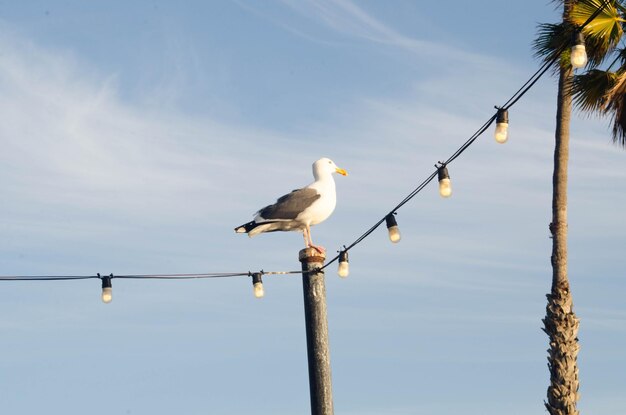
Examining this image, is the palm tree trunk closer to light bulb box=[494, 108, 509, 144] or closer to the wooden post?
the wooden post

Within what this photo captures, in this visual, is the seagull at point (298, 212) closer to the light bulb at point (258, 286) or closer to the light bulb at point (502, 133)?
the light bulb at point (258, 286)

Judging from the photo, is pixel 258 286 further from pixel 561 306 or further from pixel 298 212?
pixel 561 306

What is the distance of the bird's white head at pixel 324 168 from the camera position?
14.6 m

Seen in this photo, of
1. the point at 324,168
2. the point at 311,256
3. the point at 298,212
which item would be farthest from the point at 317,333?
the point at 324,168

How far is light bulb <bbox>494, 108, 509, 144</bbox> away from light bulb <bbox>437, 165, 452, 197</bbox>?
1049 millimetres

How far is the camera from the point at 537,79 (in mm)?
8766

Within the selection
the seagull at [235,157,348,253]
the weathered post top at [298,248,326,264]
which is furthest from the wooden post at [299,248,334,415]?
the seagull at [235,157,348,253]

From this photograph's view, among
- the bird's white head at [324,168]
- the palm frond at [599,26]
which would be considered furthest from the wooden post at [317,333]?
the palm frond at [599,26]

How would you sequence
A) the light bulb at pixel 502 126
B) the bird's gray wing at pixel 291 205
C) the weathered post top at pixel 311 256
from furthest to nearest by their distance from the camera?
the bird's gray wing at pixel 291 205 → the weathered post top at pixel 311 256 → the light bulb at pixel 502 126

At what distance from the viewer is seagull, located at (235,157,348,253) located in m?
13.8

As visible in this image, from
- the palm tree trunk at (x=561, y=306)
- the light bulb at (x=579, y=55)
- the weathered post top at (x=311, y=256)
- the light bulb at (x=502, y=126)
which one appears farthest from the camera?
the palm tree trunk at (x=561, y=306)

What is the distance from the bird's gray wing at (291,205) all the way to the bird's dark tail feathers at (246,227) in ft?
0.52

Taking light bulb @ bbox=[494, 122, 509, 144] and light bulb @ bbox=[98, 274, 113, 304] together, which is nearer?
light bulb @ bbox=[494, 122, 509, 144]

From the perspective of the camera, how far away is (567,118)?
18.3 meters
